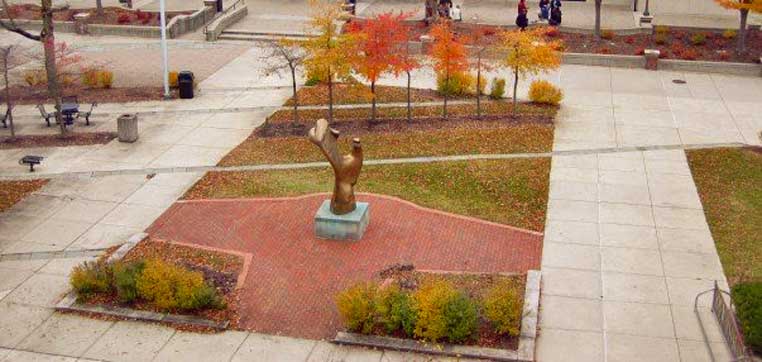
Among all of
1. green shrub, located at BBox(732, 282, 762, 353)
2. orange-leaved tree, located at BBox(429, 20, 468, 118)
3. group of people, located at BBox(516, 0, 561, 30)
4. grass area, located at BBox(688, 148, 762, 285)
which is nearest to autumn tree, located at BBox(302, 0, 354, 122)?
orange-leaved tree, located at BBox(429, 20, 468, 118)

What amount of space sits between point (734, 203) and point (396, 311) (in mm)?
11156

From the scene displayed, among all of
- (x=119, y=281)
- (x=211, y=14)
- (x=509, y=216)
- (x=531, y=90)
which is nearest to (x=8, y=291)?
(x=119, y=281)

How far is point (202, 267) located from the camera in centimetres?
1908

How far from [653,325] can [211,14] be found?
32.8 m

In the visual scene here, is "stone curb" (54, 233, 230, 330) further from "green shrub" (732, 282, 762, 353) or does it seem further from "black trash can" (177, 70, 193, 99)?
"black trash can" (177, 70, 193, 99)

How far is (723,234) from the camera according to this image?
20.8 metres

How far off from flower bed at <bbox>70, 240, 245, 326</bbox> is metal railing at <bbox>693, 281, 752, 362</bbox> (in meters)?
9.35

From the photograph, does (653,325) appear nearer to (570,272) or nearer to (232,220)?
(570,272)

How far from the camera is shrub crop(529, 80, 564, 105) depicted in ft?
101

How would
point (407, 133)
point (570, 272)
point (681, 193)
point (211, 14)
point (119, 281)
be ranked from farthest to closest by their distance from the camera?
point (211, 14) → point (407, 133) → point (681, 193) → point (570, 272) → point (119, 281)

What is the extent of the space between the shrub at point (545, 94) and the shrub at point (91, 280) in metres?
17.7

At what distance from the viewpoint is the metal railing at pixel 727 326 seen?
50.3ft

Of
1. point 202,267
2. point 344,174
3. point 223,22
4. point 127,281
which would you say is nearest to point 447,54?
point 344,174

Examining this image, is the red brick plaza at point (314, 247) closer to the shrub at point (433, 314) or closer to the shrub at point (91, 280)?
the shrub at point (433, 314)
